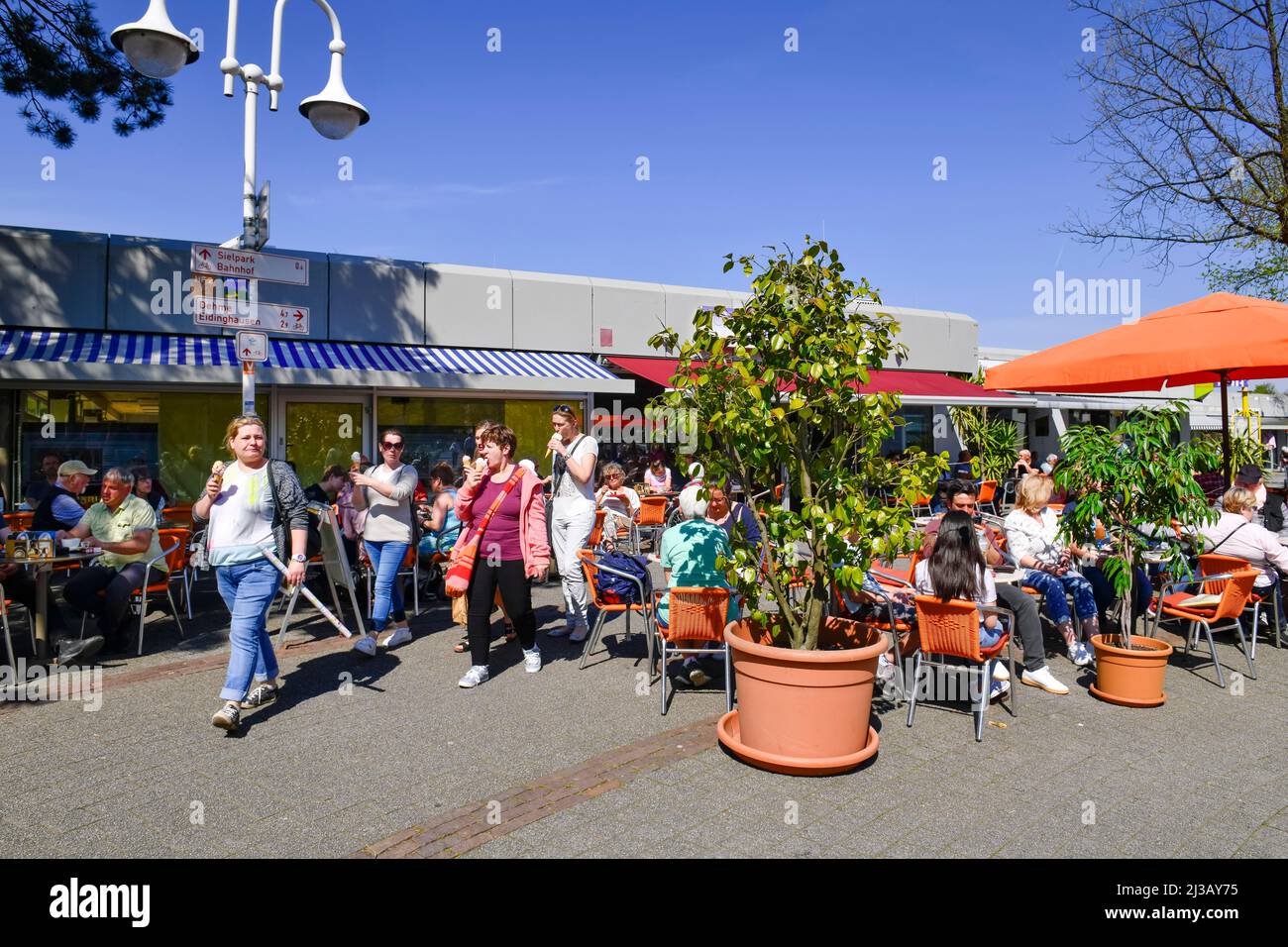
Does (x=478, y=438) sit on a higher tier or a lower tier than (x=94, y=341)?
lower

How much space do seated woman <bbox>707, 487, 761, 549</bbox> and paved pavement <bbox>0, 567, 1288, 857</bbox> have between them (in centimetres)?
106

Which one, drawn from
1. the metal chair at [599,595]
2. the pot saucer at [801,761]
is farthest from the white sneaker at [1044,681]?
the metal chair at [599,595]

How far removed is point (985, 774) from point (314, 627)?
528 cm

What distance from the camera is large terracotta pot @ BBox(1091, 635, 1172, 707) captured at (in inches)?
186

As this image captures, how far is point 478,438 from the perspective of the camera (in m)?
5.56

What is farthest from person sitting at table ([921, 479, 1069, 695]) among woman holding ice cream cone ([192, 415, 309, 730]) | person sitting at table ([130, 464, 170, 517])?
person sitting at table ([130, 464, 170, 517])

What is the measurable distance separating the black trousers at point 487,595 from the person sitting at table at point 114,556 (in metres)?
2.62

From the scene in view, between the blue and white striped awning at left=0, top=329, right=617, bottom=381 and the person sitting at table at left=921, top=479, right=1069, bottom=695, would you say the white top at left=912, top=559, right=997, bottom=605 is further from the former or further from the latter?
the blue and white striped awning at left=0, top=329, right=617, bottom=381

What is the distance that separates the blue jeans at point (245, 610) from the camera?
432cm

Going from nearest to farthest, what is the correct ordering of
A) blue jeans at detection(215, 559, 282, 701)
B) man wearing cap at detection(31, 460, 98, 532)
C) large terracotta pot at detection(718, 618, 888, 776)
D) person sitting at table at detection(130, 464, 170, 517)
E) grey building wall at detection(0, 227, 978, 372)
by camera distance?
large terracotta pot at detection(718, 618, 888, 776), blue jeans at detection(215, 559, 282, 701), man wearing cap at detection(31, 460, 98, 532), person sitting at table at detection(130, 464, 170, 517), grey building wall at detection(0, 227, 978, 372)

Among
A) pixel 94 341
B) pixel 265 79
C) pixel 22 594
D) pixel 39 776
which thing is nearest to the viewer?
pixel 39 776

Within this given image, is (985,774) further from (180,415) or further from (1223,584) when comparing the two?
(180,415)

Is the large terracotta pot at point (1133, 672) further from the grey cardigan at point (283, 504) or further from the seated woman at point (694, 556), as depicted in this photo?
the grey cardigan at point (283, 504)

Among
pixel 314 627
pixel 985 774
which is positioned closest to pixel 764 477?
pixel 985 774
